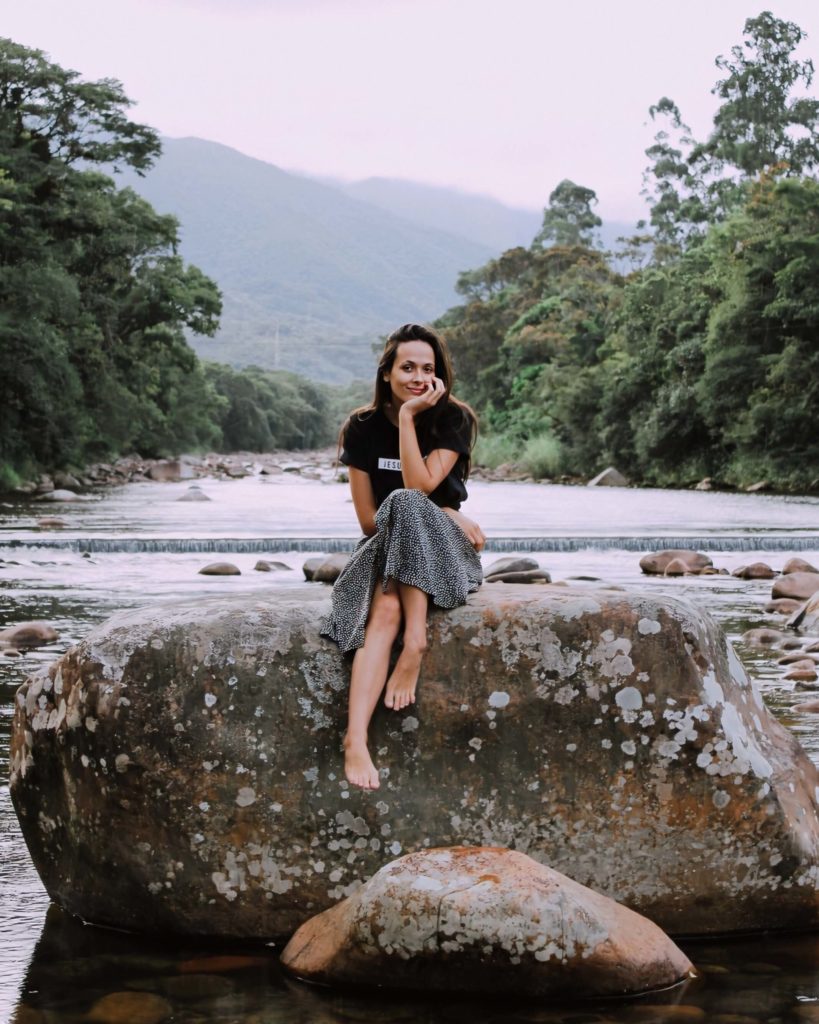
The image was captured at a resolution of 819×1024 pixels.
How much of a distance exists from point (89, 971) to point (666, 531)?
19.5 m

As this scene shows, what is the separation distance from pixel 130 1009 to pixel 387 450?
211 cm

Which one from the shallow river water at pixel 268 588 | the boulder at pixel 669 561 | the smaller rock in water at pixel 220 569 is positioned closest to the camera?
the shallow river water at pixel 268 588

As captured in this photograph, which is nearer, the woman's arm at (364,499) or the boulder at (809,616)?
the woman's arm at (364,499)

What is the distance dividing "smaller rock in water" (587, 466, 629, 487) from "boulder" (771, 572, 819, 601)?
105 feet

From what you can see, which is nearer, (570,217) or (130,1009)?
(130,1009)

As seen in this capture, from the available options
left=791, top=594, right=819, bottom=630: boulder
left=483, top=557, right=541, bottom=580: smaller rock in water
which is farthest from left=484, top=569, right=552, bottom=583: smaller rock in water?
left=791, top=594, right=819, bottom=630: boulder

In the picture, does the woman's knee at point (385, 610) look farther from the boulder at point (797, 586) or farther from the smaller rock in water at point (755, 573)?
the smaller rock in water at point (755, 573)

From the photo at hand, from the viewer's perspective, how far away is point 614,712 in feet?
13.7

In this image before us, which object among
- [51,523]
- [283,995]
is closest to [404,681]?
[283,995]

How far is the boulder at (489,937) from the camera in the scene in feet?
11.9

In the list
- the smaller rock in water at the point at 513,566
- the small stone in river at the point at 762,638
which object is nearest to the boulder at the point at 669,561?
the smaller rock in water at the point at 513,566

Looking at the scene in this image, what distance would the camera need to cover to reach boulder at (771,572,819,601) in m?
13.4

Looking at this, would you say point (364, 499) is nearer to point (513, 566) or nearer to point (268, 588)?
point (268, 588)

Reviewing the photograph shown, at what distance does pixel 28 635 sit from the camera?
10.1m
